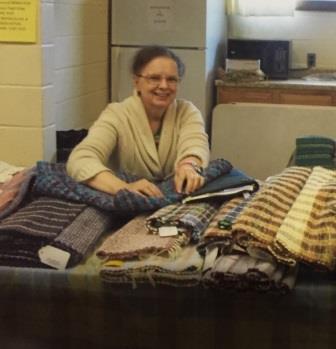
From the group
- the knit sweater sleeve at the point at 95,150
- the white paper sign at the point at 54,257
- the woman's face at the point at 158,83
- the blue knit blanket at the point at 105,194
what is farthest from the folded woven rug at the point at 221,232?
the woman's face at the point at 158,83

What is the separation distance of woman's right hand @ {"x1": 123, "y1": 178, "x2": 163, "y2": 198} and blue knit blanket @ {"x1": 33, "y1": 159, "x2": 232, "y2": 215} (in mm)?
25

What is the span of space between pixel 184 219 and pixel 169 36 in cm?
281

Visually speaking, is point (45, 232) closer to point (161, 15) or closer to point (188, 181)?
point (188, 181)

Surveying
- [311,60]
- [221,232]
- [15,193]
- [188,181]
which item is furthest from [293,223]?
[311,60]

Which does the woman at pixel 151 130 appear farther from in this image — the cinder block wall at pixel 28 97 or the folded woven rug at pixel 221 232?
the folded woven rug at pixel 221 232

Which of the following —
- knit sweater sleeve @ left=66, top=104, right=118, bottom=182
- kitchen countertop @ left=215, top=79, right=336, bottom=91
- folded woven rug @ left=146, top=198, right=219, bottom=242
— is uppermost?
kitchen countertop @ left=215, top=79, right=336, bottom=91

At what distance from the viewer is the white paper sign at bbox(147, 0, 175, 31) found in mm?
4383

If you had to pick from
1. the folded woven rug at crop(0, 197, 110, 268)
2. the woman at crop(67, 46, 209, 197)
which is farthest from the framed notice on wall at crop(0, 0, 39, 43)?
the folded woven rug at crop(0, 197, 110, 268)

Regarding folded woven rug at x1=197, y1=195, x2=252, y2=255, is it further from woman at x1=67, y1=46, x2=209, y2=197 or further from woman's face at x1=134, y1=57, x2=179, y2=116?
woman's face at x1=134, y1=57, x2=179, y2=116

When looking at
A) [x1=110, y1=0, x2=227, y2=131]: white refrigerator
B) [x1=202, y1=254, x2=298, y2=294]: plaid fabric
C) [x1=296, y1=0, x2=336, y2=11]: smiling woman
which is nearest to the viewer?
[x1=202, y1=254, x2=298, y2=294]: plaid fabric

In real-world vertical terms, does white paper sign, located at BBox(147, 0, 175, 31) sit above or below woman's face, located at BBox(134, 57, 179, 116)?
above

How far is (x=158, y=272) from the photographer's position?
5.09 ft

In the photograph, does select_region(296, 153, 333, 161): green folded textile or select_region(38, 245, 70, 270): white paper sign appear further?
select_region(296, 153, 333, 161): green folded textile

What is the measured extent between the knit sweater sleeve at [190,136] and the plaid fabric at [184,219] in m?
0.49
